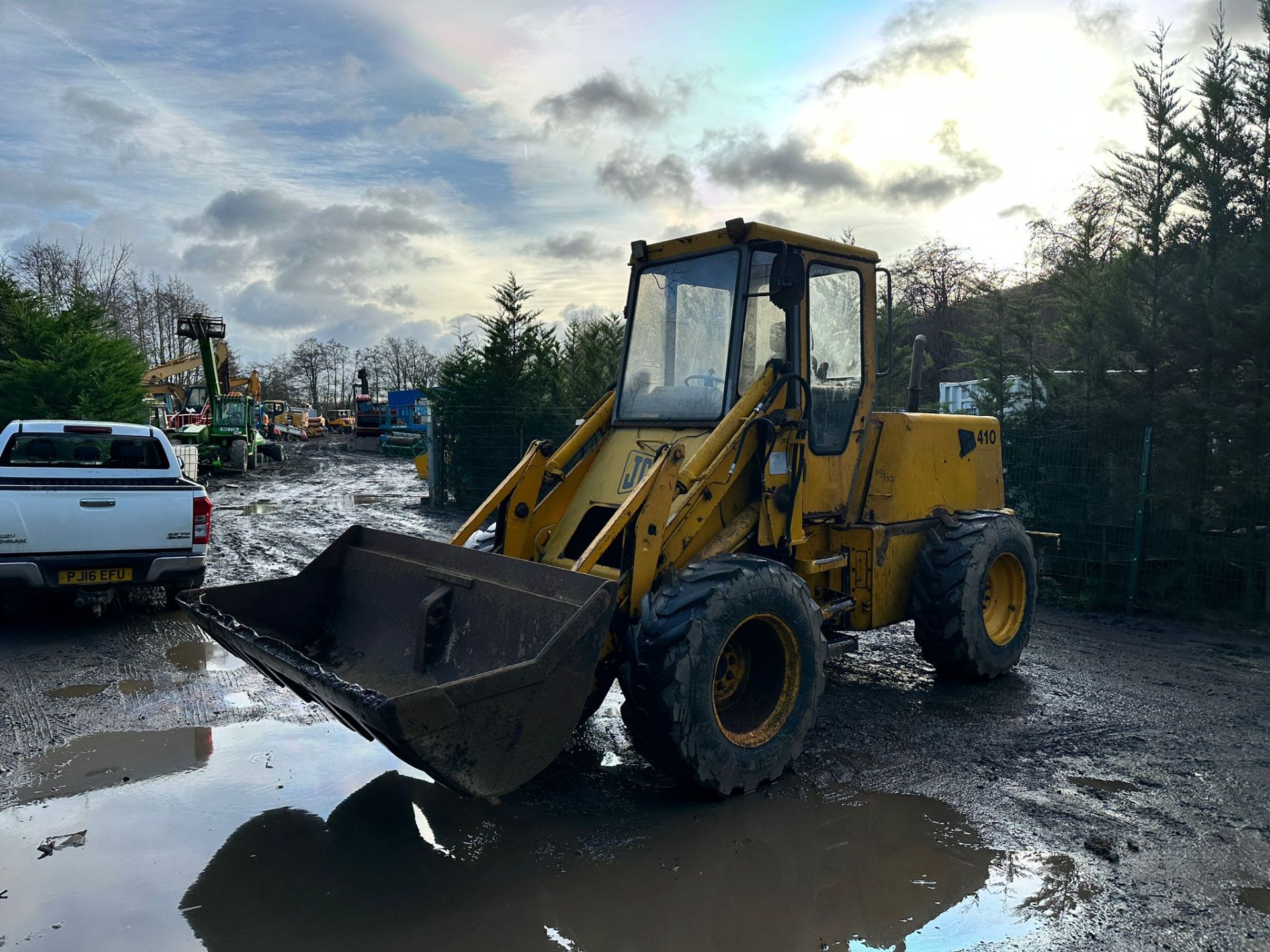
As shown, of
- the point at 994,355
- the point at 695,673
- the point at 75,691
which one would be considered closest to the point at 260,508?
the point at 75,691

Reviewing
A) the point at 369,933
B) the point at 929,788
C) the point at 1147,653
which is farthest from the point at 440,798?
the point at 1147,653

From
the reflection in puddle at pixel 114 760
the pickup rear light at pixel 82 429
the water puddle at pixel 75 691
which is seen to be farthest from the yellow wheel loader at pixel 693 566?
the pickup rear light at pixel 82 429

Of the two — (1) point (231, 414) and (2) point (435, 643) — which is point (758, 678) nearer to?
(2) point (435, 643)

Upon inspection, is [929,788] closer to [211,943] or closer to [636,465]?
[636,465]

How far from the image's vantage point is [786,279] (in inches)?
189

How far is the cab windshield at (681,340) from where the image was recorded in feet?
17.4

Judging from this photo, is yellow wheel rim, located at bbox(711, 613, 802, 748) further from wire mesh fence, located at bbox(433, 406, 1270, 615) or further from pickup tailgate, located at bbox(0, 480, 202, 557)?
wire mesh fence, located at bbox(433, 406, 1270, 615)

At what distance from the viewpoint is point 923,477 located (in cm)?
624

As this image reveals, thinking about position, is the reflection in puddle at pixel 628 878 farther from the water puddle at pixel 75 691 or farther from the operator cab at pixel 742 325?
the water puddle at pixel 75 691

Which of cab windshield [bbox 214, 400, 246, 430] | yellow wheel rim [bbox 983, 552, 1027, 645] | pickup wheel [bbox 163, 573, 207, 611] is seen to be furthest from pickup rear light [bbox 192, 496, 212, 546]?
cab windshield [bbox 214, 400, 246, 430]

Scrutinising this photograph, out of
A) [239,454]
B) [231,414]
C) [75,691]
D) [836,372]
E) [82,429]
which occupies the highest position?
[836,372]

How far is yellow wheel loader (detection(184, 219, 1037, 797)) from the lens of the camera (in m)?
3.81

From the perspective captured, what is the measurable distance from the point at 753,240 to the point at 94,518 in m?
5.92

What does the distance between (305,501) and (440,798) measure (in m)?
16.2
